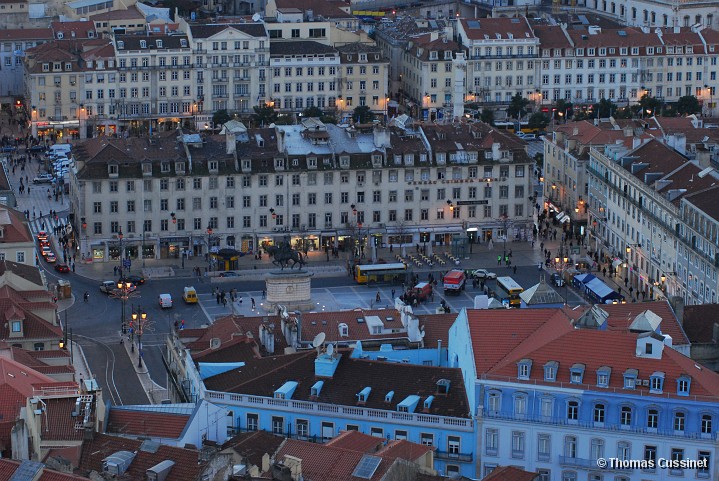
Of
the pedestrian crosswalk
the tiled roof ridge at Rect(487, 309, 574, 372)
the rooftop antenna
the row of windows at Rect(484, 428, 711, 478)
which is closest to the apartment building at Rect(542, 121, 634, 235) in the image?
the pedestrian crosswalk

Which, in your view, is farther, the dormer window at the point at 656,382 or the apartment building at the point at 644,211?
the apartment building at the point at 644,211

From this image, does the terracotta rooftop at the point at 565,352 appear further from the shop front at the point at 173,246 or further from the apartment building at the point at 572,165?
the apartment building at the point at 572,165

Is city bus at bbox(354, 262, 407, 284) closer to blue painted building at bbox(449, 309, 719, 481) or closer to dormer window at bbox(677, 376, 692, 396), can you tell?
blue painted building at bbox(449, 309, 719, 481)

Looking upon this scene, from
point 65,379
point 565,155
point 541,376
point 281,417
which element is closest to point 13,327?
point 65,379

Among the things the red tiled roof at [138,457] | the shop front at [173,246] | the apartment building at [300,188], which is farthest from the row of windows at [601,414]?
the shop front at [173,246]

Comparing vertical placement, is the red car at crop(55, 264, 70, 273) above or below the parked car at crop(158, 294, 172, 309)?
above

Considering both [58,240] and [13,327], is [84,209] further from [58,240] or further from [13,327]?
[13,327]
